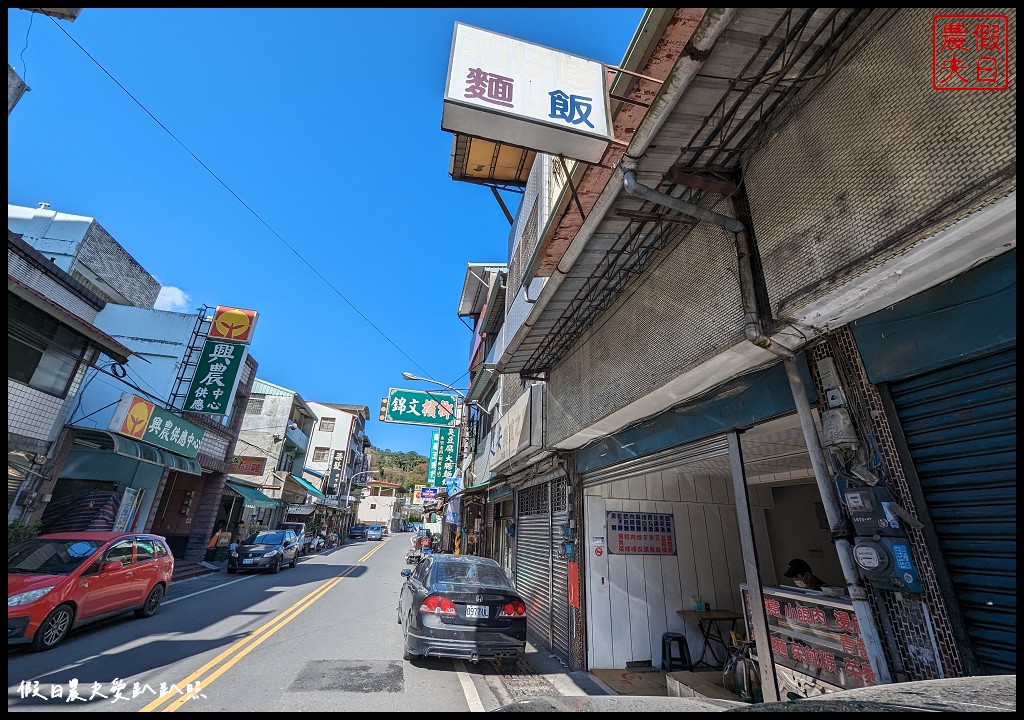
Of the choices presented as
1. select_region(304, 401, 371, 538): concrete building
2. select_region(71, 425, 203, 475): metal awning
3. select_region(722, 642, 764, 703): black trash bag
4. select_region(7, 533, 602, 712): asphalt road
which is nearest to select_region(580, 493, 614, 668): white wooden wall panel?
select_region(7, 533, 602, 712): asphalt road

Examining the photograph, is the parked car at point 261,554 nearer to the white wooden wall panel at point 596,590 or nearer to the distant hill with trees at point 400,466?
the white wooden wall panel at point 596,590

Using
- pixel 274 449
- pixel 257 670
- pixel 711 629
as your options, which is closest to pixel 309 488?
pixel 274 449

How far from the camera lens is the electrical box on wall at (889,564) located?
105 inches

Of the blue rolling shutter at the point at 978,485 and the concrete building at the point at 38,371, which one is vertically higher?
the concrete building at the point at 38,371

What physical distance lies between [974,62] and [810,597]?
415 centimetres

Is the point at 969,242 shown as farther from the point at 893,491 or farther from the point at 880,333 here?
the point at 893,491

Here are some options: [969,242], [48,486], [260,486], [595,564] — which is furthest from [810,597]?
[260,486]

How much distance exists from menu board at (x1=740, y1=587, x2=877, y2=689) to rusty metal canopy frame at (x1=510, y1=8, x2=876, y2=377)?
152 inches

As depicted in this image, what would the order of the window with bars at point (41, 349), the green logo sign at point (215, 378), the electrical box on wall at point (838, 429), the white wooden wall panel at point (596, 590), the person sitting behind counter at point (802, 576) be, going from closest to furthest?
the electrical box on wall at point (838, 429) → the person sitting behind counter at point (802, 576) → the white wooden wall panel at point (596, 590) → the window with bars at point (41, 349) → the green logo sign at point (215, 378)

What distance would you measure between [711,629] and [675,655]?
2.77 ft

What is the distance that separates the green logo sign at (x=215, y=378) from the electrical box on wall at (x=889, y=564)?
18925 mm

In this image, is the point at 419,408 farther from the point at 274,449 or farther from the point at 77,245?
the point at 274,449

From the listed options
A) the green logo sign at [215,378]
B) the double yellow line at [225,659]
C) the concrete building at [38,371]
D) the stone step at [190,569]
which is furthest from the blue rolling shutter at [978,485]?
the stone step at [190,569]

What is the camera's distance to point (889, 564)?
272 cm
